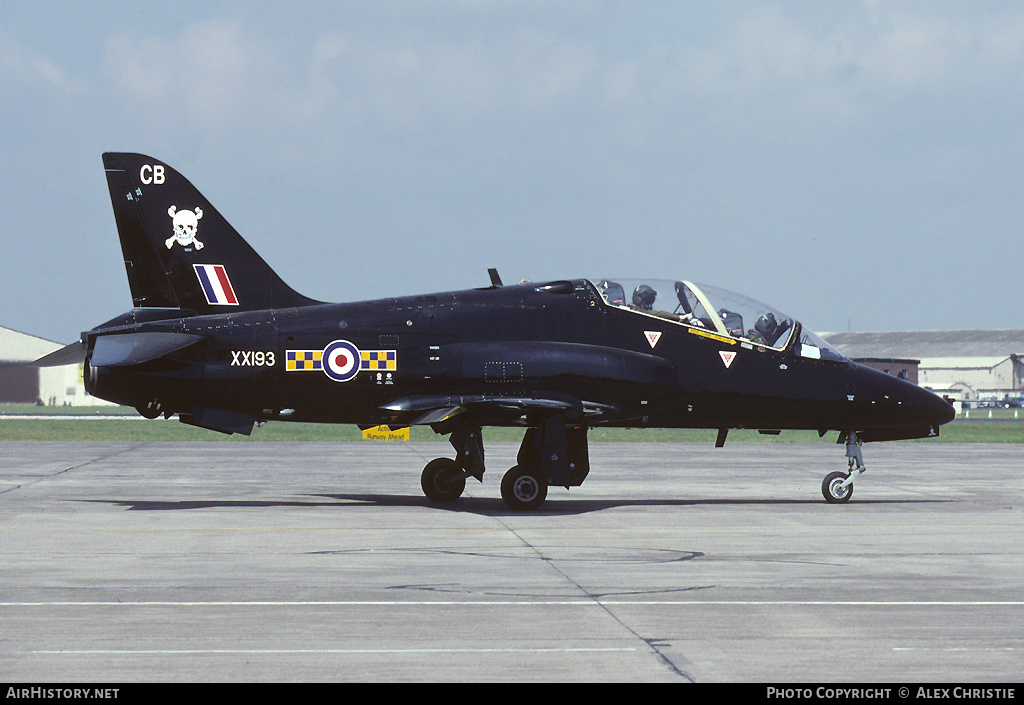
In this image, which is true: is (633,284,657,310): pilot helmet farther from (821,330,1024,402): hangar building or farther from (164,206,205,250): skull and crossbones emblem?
(821,330,1024,402): hangar building

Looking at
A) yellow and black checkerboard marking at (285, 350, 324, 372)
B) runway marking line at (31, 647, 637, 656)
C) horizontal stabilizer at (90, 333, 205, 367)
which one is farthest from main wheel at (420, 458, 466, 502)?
runway marking line at (31, 647, 637, 656)

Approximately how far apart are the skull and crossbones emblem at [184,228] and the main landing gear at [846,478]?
11.3 meters

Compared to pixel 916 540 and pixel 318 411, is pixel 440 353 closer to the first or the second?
pixel 318 411

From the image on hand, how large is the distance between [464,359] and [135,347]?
5.04 meters

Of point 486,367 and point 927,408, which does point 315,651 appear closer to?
point 486,367

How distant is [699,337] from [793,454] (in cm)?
1958

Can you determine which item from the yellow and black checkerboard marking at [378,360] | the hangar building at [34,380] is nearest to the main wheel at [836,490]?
the yellow and black checkerboard marking at [378,360]

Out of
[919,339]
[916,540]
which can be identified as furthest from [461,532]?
[919,339]

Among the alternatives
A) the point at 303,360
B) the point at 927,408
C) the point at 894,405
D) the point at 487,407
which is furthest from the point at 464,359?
the point at 927,408

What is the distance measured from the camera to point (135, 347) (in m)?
18.6

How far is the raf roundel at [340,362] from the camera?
62.8ft
